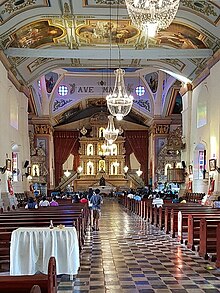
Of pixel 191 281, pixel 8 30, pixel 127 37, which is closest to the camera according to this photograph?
pixel 191 281

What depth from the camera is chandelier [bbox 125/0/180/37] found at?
7469 mm

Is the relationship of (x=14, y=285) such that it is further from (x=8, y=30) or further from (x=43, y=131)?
(x=43, y=131)

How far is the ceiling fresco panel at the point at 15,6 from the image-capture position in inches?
487

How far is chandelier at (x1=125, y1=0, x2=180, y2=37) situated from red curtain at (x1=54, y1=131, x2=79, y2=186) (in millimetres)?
26654

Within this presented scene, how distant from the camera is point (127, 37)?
16656 mm

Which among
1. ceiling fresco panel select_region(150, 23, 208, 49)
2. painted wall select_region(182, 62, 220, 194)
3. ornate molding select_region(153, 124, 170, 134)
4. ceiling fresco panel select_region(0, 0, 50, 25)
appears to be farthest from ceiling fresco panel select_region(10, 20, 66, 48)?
ornate molding select_region(153, 124, 170, 134)

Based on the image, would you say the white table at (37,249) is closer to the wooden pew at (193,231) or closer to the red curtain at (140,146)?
the wooden pew at (193,231)

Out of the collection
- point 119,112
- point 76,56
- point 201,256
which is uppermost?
point 76,56

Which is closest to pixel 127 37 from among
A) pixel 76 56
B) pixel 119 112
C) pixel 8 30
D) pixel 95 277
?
pixel 76 56

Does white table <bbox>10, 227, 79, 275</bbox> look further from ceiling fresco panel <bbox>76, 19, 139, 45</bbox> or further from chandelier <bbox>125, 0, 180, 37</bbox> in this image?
ceiling fresco panel <bbox>76, 19, 139, 45</bbox>

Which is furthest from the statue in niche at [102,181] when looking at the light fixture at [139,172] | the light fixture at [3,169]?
the light fixture at [3,169]

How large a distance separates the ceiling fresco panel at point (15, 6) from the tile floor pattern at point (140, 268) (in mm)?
7126

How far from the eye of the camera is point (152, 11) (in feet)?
24.5

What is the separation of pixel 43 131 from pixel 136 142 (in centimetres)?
823
